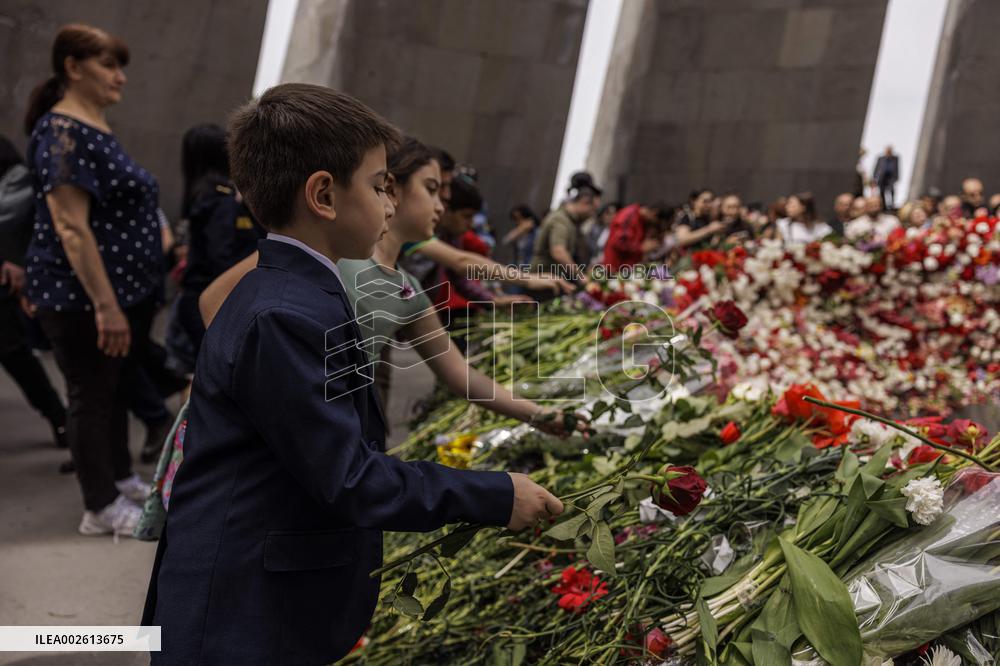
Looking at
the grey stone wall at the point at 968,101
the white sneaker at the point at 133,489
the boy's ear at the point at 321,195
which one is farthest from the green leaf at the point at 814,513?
the grey stone wall at the point at 968,101

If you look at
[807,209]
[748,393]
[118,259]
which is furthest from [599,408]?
[807,209]

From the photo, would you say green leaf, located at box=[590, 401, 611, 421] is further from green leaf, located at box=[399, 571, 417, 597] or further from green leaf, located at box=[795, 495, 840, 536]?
green leaf, located at box=[399, 571, 417, 597]

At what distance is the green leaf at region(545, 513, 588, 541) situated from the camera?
1.32 metres

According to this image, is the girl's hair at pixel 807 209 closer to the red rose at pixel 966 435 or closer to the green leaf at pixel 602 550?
the red rose at pixel 966 435

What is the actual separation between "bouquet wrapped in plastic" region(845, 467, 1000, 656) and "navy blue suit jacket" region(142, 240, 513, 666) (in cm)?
58

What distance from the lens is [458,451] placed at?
2.60 metres

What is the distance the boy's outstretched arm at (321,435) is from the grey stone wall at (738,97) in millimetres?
10271

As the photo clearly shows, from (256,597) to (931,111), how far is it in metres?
12.8

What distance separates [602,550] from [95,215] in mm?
2292

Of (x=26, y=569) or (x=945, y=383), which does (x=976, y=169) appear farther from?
(x=26, y=569)

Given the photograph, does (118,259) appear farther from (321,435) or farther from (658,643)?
(658,643)

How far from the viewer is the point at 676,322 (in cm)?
316

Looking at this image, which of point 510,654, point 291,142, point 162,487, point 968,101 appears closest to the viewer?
point 291,142

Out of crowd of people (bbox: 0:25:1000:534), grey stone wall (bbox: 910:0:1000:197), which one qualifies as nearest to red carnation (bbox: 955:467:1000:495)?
crowd of people (bbox: 0:25:1000:534)
